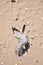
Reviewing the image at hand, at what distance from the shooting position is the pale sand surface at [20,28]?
1.47 meters

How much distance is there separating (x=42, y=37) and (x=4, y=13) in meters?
0.31

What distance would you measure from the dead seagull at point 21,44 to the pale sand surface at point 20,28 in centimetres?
2

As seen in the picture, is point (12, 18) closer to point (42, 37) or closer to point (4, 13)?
point (4, 13)

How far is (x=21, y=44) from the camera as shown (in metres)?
1.48

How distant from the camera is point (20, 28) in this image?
1517 millimetres

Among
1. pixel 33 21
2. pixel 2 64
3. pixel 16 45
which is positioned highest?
pixel 33 21

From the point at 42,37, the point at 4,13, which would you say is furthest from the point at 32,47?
the point at 4,13

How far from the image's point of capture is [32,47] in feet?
4.87

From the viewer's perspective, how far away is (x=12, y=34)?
152 cm

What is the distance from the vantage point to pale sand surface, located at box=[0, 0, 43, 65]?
1471 millimetres

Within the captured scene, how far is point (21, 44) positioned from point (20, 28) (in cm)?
11

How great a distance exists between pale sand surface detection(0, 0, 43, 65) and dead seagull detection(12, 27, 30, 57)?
21mm

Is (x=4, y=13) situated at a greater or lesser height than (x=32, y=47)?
greater

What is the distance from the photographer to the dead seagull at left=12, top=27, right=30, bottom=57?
4.84 feet
